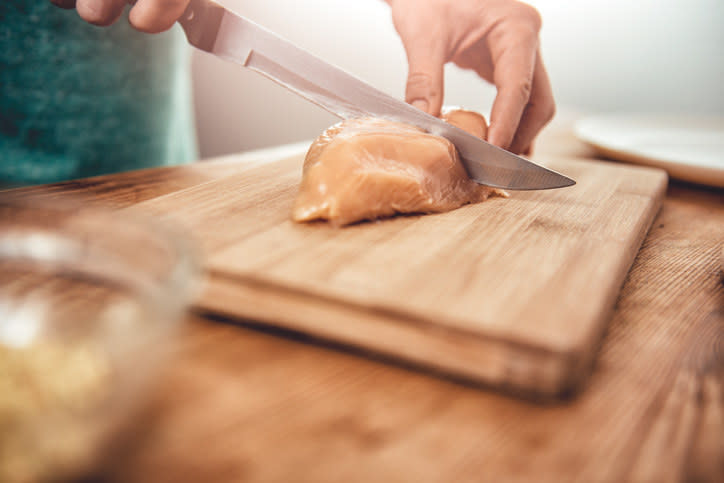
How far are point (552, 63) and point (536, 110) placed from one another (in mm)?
2224

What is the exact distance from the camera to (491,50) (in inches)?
66.2

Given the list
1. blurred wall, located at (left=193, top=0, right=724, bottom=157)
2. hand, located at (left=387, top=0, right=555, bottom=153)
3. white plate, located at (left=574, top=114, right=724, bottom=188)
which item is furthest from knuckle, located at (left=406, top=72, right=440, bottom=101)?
blurred wall, located at (left=193, top=0, right=724, bottom=157)

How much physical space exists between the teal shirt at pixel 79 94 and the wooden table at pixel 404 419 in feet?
3.81

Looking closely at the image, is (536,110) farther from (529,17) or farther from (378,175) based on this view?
(378,175)

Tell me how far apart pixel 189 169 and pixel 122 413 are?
128cm

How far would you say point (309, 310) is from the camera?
2.40 ft

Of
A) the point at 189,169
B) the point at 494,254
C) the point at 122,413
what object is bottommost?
the point at 189,169

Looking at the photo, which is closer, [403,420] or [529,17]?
[403,420]

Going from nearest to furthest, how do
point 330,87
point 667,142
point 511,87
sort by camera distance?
1. point 330,87
2. point 511,87
3. point 667,142

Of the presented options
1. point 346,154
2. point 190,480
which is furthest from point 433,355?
point 346,154

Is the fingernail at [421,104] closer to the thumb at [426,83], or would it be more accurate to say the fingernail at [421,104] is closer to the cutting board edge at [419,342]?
the thumb at [426,83]

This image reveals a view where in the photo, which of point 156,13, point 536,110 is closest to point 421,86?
point 536,110

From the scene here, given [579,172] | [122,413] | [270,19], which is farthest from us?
[270,19]

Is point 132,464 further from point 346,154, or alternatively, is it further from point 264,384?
point 346,154
